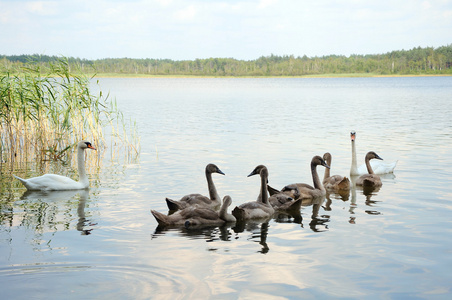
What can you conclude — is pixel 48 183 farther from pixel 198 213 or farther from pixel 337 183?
pixel 337 183

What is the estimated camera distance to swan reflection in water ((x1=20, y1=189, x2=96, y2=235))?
961 cm

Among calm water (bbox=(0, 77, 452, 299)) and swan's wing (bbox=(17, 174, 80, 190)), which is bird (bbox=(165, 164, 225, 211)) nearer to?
calm water (bbox=(0, 77, 452, 299))

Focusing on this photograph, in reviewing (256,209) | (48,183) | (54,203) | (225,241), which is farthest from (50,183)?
(225,241)

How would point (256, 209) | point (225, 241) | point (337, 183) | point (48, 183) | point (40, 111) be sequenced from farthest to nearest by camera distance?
1. point (40, 111)
2. point (337, 183)
3. point (48, 183)
4. point (256, 209)
5. point (225, 241)

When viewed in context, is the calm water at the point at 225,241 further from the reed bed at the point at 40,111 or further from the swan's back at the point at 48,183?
the reed bed at the point at 40,111

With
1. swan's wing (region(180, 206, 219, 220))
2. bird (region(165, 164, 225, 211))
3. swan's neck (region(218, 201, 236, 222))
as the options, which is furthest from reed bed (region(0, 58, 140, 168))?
swan's neck (region(218, 201, 236, 222))

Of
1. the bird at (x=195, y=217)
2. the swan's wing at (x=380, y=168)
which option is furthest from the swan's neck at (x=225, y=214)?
the swan's wing at (x=380, y=168)

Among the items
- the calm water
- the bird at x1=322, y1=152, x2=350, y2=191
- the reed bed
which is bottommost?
the calm water

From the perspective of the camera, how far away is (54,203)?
11.4 metres

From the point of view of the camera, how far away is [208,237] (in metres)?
8.89

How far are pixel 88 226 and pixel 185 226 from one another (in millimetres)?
1704

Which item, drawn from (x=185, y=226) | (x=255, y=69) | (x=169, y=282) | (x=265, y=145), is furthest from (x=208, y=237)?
(x=255, y=69)

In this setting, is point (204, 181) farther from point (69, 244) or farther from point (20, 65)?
point (20, 65)

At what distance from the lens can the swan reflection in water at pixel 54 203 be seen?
961cm
